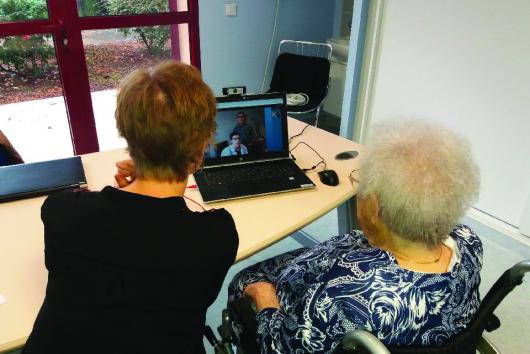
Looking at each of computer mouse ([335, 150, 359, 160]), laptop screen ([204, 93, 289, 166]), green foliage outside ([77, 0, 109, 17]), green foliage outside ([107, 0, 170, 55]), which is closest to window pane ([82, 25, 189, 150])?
green foliage outside ([107, 0, 170, 55])

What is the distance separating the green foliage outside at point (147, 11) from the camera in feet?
10.5

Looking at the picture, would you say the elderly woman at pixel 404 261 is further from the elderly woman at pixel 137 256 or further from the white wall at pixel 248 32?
the white wall at pixel 248 32

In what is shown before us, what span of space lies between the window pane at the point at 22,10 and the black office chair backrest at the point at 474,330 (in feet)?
9.62

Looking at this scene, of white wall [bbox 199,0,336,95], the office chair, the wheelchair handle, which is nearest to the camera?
the wheelchair handle

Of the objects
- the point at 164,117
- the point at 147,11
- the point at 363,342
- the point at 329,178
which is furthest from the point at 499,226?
the point at 147,11

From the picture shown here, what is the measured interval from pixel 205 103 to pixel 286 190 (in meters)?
0.66

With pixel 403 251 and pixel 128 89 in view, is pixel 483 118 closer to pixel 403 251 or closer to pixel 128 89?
pixel 403 251

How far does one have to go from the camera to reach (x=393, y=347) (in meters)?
0.83

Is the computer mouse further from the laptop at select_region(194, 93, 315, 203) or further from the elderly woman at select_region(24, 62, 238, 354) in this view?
the elderly woman at select_region(24, 62, 238, 354)

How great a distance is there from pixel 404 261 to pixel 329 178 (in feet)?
2.33

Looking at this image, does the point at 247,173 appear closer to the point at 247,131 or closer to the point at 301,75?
the point at 247,131

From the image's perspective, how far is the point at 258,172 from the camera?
5.44ft

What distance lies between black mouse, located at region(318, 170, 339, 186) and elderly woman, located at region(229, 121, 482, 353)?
0.60 metres

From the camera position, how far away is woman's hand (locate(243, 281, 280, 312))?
4.12 feet
